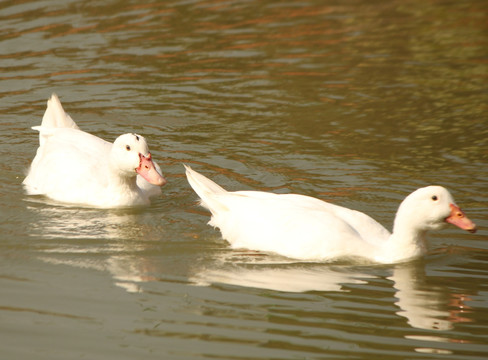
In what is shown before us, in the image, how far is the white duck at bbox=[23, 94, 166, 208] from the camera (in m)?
8.84

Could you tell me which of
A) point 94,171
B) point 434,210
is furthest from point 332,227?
point 94,171

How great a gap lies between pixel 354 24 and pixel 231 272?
9649mm

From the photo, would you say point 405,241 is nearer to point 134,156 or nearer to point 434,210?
point 434,210

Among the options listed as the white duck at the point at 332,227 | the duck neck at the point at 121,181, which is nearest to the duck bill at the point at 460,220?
the white duck at the point at 332,227

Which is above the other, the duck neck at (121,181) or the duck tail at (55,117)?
the duck tail at (55,117)

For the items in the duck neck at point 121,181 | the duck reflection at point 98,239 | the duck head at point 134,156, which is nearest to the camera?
the duck reflection at point 98,239

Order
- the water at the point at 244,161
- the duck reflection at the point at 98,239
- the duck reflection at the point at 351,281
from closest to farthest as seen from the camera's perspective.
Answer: the water at the point at 244,161 < the duck reflection at the point at 351,281 < the duck reflection at the point at 98,239

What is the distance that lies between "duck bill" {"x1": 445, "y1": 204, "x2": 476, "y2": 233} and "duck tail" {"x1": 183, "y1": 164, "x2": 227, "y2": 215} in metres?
2.08

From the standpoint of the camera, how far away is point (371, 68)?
1384cm

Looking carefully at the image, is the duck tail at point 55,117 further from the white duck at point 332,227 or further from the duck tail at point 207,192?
the white duck at point 332,227

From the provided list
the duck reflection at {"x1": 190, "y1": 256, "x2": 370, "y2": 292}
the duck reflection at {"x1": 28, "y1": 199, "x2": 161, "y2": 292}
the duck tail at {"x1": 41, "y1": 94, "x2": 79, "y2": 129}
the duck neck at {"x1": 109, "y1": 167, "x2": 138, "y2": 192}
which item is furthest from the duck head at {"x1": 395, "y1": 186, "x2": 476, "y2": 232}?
the duck tail at {"x1": 41, "y1": 94, "x2": 79, "y2": 129}

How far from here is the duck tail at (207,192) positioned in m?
8.34

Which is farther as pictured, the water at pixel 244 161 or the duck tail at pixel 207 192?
the duck tail at pixel 207 192

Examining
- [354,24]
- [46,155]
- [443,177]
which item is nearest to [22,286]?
[46,155]
